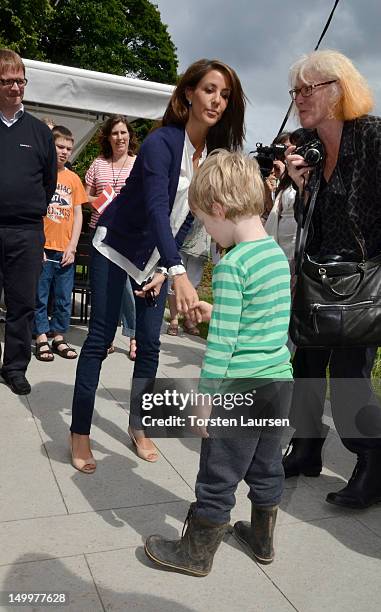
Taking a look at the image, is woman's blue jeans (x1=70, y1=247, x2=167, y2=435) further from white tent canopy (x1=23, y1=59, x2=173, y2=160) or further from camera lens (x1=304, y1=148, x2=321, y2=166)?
white tent canopy (x1=23, y1=59, x2=173, y2=160)

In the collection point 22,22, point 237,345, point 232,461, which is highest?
point 22,22

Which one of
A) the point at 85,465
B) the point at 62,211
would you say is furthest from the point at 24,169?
the point at 85,465

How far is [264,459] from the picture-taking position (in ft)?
6.91

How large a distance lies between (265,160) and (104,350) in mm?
1247

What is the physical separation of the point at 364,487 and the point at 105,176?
3.87 meters

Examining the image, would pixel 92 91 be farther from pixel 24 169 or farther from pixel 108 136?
pixel 24 169

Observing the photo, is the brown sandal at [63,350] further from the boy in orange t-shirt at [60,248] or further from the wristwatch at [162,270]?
the wristwatch at [162,270]

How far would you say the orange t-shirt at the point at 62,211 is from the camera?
5156mm

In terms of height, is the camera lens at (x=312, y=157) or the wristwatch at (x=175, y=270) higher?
the camera lens at (x=312, y=157)

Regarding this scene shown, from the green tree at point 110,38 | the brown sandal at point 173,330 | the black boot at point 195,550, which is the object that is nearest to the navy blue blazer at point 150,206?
the black boot at point 195,550

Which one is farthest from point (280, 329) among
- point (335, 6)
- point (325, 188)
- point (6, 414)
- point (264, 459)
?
point (335, 6)

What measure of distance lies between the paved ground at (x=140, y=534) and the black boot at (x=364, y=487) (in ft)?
0.17

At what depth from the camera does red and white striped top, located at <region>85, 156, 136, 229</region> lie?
5.46 meters

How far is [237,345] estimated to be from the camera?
195cm
